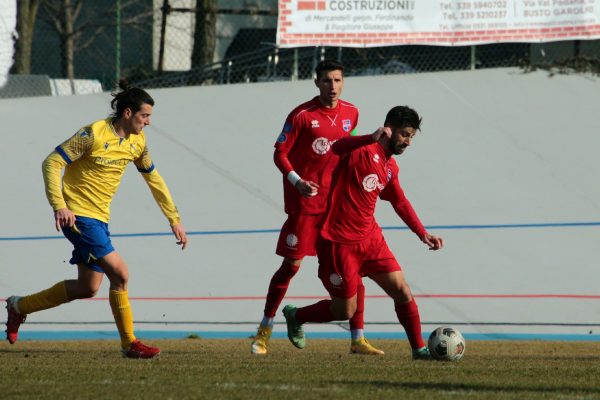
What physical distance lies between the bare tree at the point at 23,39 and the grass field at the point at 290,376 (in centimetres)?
1183

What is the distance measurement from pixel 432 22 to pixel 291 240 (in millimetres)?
7493

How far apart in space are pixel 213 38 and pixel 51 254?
704 centimetres

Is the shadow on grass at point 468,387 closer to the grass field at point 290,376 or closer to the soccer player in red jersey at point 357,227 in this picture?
the grass field at point 290,376

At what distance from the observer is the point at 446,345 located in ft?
27.6

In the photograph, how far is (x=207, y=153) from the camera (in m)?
15.5

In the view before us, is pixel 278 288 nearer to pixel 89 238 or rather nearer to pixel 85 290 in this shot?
pixel 85 290

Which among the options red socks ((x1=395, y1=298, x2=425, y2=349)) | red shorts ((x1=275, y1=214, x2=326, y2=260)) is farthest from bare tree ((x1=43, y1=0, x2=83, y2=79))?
red socks ((x1=395, y1=298, x2=425, y2=349))

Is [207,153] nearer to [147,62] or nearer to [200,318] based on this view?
[200,318]

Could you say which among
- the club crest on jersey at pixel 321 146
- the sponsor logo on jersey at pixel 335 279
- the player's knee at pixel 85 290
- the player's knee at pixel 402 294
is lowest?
the player's knee at pixel 85 290

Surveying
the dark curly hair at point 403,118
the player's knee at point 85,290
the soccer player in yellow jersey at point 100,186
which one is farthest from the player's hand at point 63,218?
the dark curly hair at point 403,118

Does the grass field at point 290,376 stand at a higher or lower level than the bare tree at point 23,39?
lower

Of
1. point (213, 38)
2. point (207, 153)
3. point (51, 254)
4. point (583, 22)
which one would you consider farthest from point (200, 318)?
point (213, 38)

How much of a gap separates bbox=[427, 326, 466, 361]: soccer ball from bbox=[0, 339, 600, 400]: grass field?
0.12 meters

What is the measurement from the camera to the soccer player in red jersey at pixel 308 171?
9.23 meters
